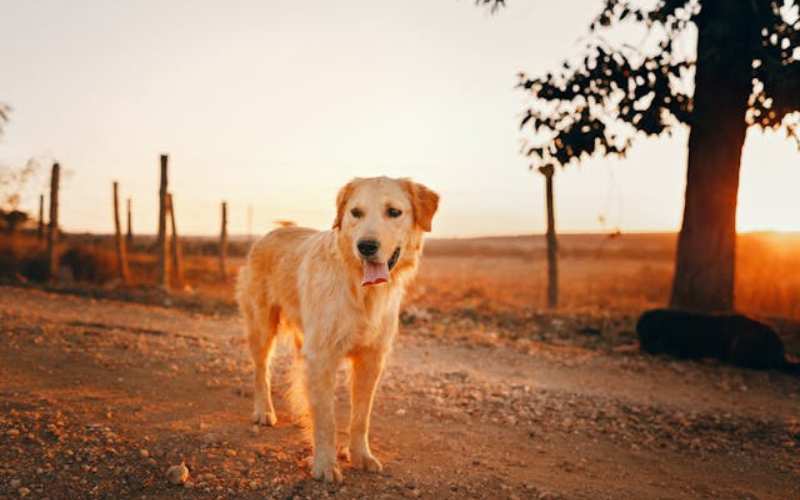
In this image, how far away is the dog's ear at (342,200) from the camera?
4.40 metres

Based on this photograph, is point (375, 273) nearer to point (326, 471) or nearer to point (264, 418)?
point (326, 471)

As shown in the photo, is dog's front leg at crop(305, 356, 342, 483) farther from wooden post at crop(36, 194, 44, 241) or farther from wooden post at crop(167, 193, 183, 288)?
wooden post at crop(36, 194, 44, 241)

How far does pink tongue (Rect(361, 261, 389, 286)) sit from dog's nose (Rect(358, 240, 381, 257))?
0.14 metres

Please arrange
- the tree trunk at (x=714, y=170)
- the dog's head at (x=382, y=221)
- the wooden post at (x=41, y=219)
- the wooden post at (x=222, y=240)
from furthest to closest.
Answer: the wooden post at (x=41, y=219), the wooden post at (x=222, y=240), the tree trunk at (x=714, y=170), the dog's head at (x=382, y=221)

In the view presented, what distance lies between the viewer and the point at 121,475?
3.84m

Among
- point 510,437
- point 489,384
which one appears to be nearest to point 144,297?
point 489,384

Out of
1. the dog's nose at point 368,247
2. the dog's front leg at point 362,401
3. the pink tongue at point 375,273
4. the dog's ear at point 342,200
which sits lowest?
the dog's front leg at point 362,401

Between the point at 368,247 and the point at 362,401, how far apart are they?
1343 mm

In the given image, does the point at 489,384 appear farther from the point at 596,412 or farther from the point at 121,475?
the point at 121,475

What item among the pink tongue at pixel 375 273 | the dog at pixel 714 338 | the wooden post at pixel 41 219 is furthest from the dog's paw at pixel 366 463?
the wooden post at pixel 41 219

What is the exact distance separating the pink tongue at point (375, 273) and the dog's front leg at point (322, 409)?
0.66 meters

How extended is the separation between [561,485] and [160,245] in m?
15.1

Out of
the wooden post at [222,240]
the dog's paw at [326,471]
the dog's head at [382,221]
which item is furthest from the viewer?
the wooden post at [222,240]

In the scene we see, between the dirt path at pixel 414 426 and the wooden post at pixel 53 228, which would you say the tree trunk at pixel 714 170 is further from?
the wooden post at pixel 53 228
